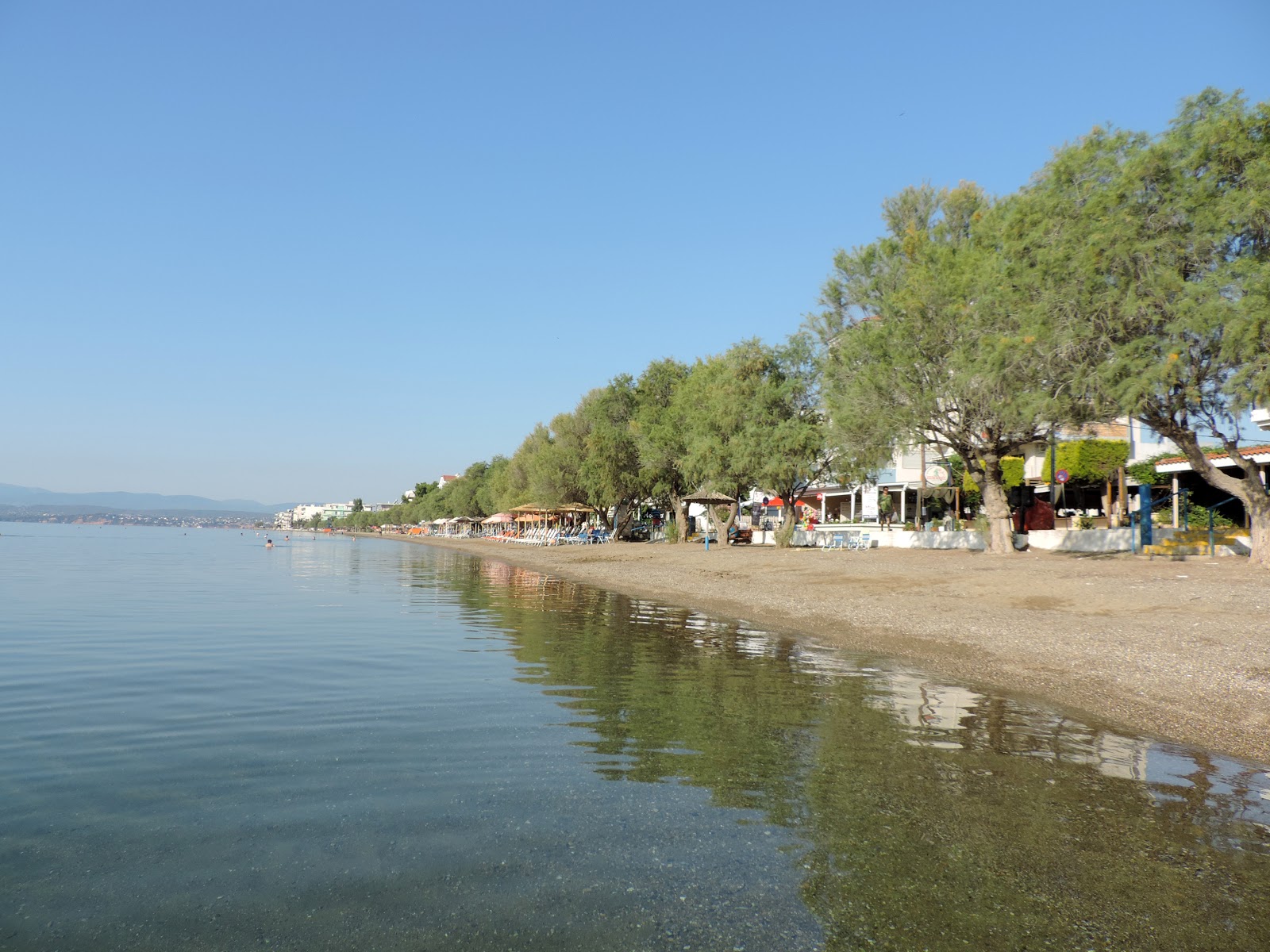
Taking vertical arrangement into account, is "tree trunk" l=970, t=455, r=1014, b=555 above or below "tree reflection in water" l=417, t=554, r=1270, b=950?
above

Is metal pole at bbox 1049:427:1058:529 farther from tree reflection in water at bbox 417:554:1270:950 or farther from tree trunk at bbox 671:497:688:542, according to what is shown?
tree trunk at bbox 671:497:688:542

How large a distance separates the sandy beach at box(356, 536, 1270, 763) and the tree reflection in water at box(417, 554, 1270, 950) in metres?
1.00

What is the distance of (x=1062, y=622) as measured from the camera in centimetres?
1468

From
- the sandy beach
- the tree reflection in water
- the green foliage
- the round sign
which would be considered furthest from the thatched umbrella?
the tree reflection in water

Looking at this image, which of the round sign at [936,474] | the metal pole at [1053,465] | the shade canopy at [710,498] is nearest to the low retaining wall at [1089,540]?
the metal pole at [1053,465]

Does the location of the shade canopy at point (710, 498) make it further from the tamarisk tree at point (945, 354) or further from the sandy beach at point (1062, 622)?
the sandy beach at point (1062, 622)

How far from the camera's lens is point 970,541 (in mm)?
32906

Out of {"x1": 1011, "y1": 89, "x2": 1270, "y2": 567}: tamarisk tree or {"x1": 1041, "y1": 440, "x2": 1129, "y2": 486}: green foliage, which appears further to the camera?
{"x1": 1041, "y1": 440, "x2": 1129, "y2": 486}: green foliage

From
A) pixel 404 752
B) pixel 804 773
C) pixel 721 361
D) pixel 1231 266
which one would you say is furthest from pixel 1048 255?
pixel 721 361

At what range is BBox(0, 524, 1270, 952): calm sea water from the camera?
14.1ft

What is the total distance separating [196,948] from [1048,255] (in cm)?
2296

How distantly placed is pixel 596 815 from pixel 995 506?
2669cm

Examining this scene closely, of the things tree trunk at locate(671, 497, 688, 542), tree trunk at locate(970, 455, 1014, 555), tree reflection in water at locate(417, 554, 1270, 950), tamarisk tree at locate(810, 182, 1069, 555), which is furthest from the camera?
tree trunk at locate(671, 497, 688, 542)

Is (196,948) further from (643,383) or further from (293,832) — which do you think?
(643,383)
